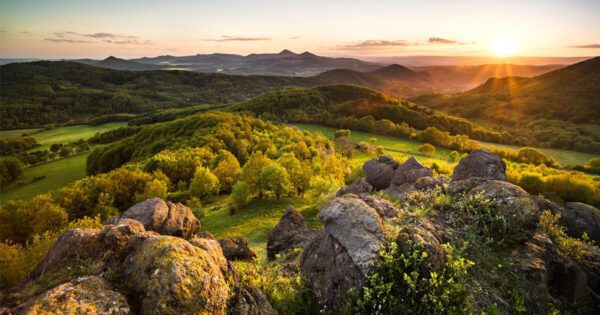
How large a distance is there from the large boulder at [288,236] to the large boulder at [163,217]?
6003 mm

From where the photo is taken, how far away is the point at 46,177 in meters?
112

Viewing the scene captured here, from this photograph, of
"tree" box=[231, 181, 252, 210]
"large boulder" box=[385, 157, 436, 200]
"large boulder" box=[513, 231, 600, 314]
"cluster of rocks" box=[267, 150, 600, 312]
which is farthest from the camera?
"tree" box=[231, 181, 252, 210]

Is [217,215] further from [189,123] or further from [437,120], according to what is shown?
[437,120]

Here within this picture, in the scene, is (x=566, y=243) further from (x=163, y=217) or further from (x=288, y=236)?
(x=163, y=217)

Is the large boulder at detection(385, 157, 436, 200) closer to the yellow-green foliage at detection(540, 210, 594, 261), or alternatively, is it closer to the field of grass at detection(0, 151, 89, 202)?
the yellow-green foliage at detection(540, 210, 594, 261)

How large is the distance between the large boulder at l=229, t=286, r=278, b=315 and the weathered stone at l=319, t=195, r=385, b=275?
3.21m

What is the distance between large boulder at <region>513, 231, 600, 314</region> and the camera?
440 inches

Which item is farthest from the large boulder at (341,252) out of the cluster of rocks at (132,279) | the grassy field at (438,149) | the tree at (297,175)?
the grassy field at (438,149)

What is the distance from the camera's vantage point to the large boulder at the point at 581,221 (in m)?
17.5

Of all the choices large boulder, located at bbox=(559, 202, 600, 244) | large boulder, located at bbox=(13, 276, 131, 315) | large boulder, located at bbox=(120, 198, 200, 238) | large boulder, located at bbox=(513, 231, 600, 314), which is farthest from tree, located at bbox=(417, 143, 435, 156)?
large boulder, located at bbox=(13, 276, 131, 315)

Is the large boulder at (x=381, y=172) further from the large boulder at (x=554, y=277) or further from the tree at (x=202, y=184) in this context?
the tree at (x=202, y=184)

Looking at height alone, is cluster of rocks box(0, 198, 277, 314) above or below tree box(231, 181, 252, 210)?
above

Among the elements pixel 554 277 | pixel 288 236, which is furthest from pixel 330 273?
pixel 288 236

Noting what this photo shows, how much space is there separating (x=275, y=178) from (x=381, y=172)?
17578 mm
